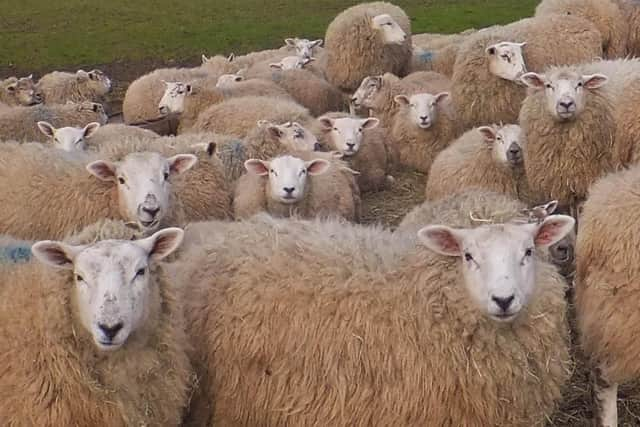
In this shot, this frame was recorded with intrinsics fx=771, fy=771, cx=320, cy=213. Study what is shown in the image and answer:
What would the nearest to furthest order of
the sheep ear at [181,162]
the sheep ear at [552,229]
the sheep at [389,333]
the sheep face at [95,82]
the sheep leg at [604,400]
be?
the sheep at [389,333] < the sheep ear at [552,229] < the sheep leg at [604,400] < the sheep ear at [181,162] < the sheep face at [95,82]

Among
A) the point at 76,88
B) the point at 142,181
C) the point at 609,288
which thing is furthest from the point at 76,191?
the point at 76,88

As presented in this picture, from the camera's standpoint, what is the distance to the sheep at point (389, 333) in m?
3.69

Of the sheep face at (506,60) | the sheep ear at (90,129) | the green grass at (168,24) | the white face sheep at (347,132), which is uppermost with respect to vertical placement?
the sheep face at (506,60)

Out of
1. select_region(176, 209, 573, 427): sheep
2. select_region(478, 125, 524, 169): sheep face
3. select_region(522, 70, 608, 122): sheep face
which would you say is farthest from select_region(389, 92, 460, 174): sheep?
select_region(176, 209, 573, 427): sheep

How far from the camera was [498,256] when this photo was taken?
356 cm

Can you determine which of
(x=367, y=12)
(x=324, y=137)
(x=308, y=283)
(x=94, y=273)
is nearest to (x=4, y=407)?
(x=94, y=273)

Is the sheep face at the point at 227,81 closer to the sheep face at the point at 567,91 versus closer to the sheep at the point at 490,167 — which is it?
the sheep at the point at 490,167

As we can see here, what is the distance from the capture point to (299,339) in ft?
12.7

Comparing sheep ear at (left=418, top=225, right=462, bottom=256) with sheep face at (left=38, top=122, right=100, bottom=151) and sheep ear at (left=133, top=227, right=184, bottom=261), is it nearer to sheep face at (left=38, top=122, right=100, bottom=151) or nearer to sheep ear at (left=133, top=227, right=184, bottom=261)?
sheep ear at (left=133, top=227, right=184, bottom=261)

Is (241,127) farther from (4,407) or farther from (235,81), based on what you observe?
(4,407)

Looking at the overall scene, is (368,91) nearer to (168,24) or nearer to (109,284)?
(109,284)

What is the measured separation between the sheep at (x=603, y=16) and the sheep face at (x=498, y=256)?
7246mm

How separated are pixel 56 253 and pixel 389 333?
1.63 meters

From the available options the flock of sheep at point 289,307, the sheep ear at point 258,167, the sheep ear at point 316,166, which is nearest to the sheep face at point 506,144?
the flock of sheep at point 289,307
